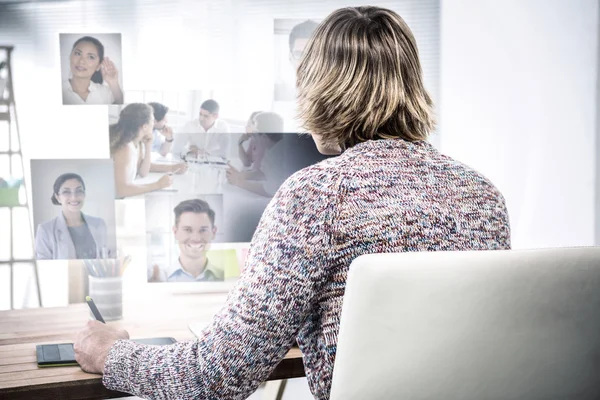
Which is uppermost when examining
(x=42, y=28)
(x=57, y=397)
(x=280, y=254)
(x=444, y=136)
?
(x=42, y=28)

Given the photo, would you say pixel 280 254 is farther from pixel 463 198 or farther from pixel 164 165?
pixel 164 165

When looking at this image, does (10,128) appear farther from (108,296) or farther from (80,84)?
(108,296)

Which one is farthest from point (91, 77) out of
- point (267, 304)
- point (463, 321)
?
point (463, 321)

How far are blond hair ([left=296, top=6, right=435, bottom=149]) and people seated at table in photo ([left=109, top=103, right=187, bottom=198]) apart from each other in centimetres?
95

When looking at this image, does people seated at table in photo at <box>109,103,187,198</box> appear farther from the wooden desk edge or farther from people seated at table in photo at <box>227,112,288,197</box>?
the wooden desk edge

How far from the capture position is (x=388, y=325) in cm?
74

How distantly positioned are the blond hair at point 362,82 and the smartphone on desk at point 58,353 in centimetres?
56

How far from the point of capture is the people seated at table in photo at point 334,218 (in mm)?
835

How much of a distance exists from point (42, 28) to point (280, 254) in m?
1.28

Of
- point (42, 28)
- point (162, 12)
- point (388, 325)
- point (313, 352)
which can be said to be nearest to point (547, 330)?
point (388, 325)

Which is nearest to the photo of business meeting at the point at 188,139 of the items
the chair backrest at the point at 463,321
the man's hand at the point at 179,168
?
the man's hand at the point at 179,168

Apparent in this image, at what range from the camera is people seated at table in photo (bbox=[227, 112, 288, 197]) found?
191cm

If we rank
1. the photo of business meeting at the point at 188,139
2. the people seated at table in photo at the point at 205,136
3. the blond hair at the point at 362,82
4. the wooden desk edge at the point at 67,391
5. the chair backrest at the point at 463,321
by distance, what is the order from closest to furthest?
the chair backrest at the point at 463,321 < the blond hair at the point at 362,82 < the wooden desk edge at the point at 67,391 < the photo of business meeting at the point at 188,139 < the people seated at table in photo at the point at 205,136

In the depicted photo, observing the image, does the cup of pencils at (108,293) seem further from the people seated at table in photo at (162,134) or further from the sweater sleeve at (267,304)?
the sweater sleeve at (267,304)
